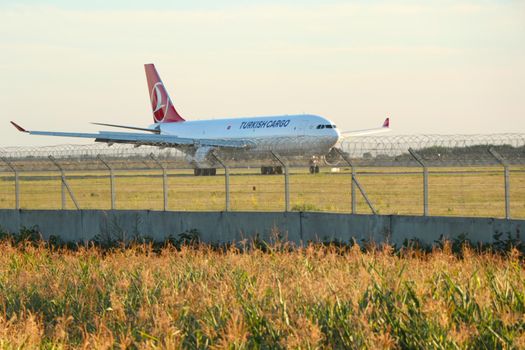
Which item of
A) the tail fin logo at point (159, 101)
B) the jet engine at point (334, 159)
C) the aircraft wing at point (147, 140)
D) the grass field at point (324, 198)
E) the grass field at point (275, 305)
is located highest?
the tail fin logo at point (159, 101)

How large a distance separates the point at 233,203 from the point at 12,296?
1928 cm

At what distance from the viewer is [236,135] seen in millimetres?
63406

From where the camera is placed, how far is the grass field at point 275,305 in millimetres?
9578

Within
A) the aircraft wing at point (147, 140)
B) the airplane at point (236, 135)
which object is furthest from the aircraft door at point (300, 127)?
the aircraft wing at point (147, 140)

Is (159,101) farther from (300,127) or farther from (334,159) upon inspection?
(334,159)

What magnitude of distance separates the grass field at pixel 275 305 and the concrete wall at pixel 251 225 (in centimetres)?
363

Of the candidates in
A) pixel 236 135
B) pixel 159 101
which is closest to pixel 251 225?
pixel 236 135

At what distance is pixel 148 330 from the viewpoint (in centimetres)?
1076

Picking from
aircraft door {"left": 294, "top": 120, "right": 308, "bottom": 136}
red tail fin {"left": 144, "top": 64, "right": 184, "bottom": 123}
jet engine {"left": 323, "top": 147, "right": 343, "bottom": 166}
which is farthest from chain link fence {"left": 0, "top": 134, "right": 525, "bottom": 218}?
red tail fin {"left": 144, "top": 64, "right": 184, "bottom": 123}

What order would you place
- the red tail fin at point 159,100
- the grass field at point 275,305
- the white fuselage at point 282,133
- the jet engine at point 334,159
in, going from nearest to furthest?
the grass field at point 275,305
the jet engine at point 334,159
the white fuselage at point 282,133
the red tail fin at point 159,100

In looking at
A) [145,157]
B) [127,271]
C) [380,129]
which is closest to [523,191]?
[145,157]

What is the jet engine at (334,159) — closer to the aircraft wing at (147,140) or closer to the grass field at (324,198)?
the grass field at (324,198)

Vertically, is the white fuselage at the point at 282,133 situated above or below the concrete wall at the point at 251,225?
above

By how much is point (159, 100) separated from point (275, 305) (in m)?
67.2
